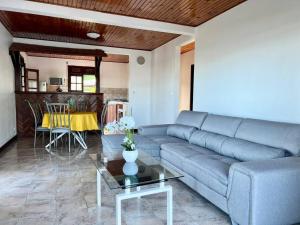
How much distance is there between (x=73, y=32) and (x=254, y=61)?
403cm

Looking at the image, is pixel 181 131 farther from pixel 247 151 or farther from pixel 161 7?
pixel 161 7

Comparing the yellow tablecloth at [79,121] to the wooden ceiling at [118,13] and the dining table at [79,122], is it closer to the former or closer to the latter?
the dining table at [79,122]

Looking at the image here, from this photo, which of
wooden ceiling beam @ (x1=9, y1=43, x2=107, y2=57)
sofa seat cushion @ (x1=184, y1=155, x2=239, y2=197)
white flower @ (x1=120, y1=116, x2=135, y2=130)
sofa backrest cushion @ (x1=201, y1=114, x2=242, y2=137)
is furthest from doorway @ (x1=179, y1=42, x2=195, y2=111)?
white flower @ (x1=120, y1=116, x2=135, y2=130)

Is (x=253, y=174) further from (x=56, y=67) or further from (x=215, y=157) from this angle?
(x=56, y=67)

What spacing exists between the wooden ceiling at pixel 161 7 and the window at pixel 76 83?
6.32m

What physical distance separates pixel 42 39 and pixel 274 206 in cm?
628

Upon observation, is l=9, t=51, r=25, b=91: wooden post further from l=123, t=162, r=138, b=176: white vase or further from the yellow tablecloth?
l=123, t=162, r=138, b=176: white vase

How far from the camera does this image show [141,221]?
2.00 meters

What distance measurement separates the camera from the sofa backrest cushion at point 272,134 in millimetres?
2125

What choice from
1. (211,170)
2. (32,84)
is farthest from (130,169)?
(32,84)

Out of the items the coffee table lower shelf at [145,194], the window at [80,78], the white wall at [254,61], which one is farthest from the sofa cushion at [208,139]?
the window at [80,78]

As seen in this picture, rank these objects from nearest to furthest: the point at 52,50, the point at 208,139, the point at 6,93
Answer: the point at 208,139
the point at 6,93
the point at 52,50

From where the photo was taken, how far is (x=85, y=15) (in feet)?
12.3

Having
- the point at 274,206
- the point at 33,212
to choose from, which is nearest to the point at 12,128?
the point at 33,212
